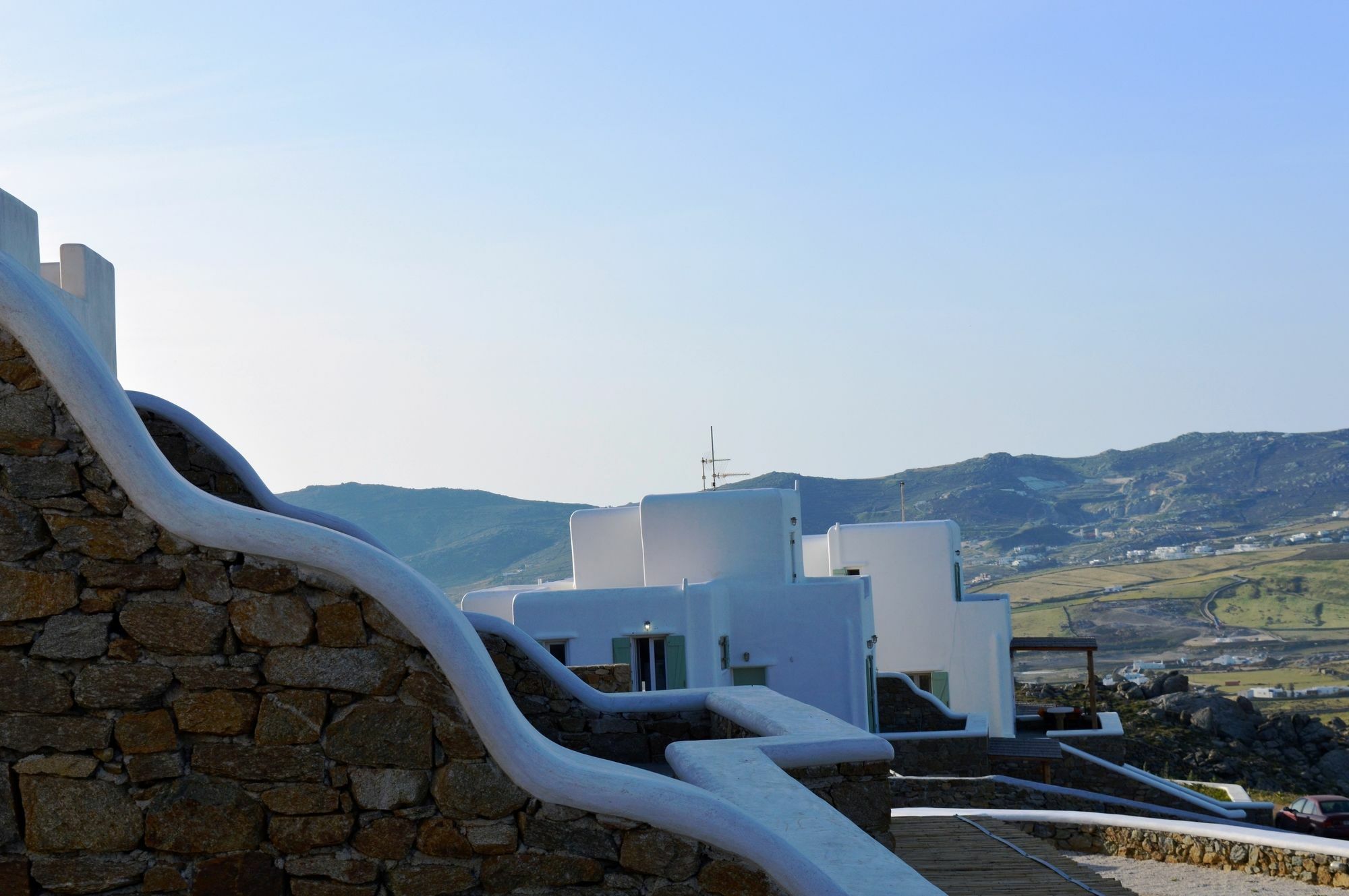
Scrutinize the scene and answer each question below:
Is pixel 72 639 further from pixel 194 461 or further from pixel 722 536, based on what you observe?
pixel 722 536

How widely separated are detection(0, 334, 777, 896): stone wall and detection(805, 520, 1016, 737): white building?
28628mm

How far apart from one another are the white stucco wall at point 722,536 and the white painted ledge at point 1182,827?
11.4 metres

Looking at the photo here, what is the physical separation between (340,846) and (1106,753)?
1152 inches

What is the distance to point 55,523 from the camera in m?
5.09

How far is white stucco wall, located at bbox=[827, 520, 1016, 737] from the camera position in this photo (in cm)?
3325

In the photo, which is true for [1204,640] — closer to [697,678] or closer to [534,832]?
[697,678]

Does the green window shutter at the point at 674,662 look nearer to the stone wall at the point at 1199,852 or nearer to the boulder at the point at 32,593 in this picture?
the stone wall at the point at 1199,852

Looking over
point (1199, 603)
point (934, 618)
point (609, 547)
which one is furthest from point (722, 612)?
point (1199, 603)

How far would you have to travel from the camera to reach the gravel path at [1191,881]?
1342 centimetres

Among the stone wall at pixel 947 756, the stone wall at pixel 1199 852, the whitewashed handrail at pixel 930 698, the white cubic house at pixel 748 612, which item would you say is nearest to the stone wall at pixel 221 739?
the stone wall at pixel 1199 852

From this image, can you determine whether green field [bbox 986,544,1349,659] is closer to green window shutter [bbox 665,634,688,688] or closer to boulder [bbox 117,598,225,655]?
green window shutter [bbox 665,634,688,688]

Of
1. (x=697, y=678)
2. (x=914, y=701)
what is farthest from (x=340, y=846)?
(x=914, y=701)

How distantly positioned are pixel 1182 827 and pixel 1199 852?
32 cm

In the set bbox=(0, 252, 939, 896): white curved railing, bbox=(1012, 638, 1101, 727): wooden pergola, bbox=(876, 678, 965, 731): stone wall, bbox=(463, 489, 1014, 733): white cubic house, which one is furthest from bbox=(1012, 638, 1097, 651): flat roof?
bbox=(0, 252, 939, 896): white curved railing
